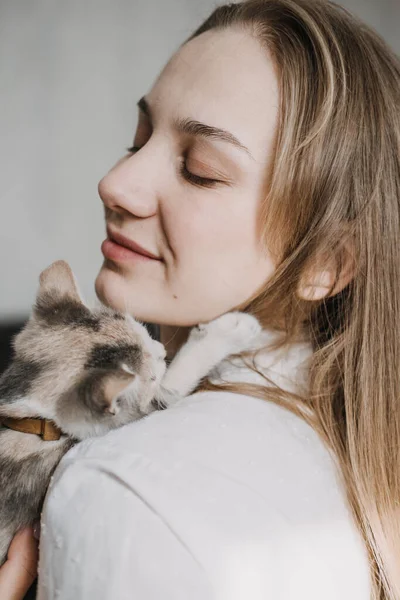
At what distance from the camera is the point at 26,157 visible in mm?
1702

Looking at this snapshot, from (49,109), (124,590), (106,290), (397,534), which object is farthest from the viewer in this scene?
(49,109)

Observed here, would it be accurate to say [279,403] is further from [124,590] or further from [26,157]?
[26,157]

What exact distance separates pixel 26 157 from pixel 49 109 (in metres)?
0.15

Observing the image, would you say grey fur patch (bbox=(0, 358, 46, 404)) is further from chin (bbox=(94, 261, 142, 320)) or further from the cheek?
the cheek

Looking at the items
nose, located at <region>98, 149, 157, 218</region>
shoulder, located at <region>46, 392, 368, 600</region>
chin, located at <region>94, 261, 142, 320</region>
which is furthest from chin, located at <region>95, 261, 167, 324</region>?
shoulder, located at <region>46, 392, 368, 600</region>

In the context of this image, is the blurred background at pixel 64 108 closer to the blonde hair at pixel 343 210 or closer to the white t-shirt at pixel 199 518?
the blonde hair at pixel 343 210

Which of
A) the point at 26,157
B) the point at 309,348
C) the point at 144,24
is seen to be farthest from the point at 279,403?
the point at 144,24

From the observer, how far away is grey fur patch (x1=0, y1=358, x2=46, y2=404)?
973 mm

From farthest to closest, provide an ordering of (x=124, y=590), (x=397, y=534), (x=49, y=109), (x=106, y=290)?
(x=49, y=109)
(x=106, y=290)
(x=397, y=534)
(x=124, y=590)

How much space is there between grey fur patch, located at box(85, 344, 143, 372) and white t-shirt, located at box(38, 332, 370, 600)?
0.16 meters

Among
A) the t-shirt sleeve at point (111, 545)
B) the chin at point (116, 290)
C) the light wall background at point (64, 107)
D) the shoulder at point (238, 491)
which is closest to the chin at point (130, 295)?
the chin at point (116, 290)

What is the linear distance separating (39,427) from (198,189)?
478 mm

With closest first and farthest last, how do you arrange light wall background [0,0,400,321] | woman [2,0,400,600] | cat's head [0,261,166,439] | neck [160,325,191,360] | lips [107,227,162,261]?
1. woman [2,0,400,600]
2. cat's head [0,261,166,439]
3. lips [107,227,162,261]
4. neck [160,325,191,360]
5. light wall background [0,0,400,321]

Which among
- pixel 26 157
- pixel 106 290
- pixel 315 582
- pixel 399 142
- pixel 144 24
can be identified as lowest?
pixel 315 582
